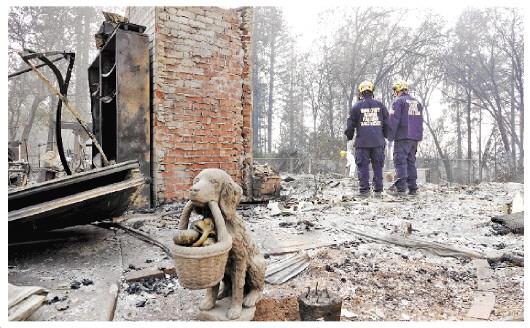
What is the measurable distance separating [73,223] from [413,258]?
3.18 m

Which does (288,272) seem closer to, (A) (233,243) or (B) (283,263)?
(B) (283,263)

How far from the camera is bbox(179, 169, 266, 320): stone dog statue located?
6.23ft

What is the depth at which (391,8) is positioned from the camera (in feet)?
43.0

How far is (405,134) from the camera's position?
22.5ft

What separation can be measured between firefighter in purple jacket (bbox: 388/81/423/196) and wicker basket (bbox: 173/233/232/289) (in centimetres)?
578

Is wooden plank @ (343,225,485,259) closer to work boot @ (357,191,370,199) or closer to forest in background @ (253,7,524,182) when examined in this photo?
work boot @ (357,191,370,199)

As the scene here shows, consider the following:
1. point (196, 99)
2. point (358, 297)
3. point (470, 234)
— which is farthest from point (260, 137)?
point (358, 297)

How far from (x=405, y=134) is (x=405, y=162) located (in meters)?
0.56

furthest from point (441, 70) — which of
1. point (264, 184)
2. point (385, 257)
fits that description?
point (385, 257)

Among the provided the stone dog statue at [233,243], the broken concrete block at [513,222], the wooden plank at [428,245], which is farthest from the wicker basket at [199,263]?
the broken concrete block at [513,222]

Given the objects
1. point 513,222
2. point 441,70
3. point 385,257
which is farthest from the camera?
point 441,70

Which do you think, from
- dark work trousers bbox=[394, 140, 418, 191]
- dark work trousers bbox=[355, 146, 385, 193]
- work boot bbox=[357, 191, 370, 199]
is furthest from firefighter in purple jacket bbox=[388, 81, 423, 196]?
work boot bbox=[357, 191, 370, 199]

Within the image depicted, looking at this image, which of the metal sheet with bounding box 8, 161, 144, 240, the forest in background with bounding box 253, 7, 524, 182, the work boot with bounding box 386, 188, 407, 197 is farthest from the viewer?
the forest in background with bounding box 253, 7, 524, 182
